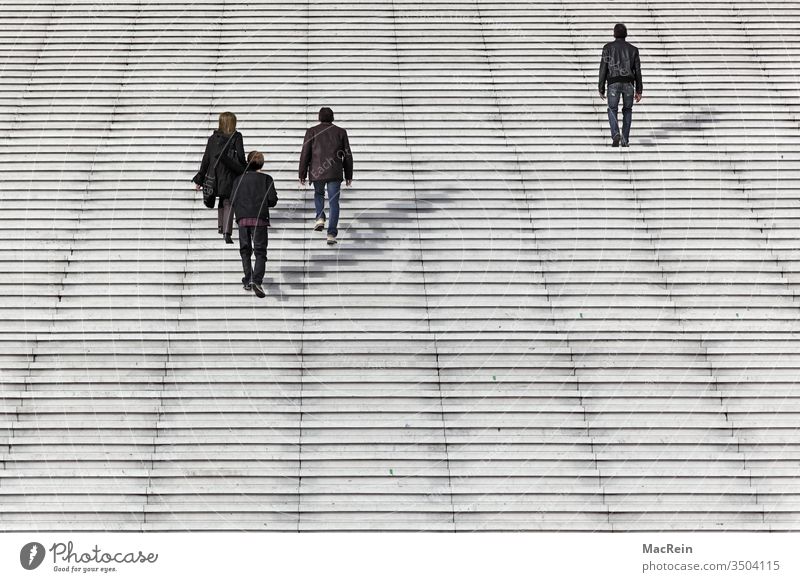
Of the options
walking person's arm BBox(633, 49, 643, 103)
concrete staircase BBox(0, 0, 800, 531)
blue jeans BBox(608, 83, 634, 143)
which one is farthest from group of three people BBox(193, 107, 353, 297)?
walking person's arm BBox(633, 49, 643, 103)

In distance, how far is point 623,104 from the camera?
14.6 meters

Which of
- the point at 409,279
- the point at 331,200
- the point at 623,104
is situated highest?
the point at 623,104

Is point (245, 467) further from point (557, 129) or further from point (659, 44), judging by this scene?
point (659, 44)

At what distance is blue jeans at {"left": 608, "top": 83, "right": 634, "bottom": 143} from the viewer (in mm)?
14570

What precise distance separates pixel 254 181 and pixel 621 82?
5.05 metres

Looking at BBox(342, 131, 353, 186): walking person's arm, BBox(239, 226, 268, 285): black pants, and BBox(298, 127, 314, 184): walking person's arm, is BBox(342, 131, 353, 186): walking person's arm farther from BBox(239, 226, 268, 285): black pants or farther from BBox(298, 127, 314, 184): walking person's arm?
BBox(239, 226, 268, 285): black pants

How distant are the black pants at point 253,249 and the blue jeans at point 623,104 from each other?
494 centimetres

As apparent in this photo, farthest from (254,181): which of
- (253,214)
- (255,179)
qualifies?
(253,214)

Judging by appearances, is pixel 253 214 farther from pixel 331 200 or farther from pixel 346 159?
pixel 346 159

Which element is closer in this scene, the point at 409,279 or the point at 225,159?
the point at 225,159

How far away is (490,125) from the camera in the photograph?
15172mm

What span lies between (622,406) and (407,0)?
8.78 metres

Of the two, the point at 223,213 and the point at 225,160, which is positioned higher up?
the point at 225,160

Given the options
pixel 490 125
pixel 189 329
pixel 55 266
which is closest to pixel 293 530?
pixel 189 329
